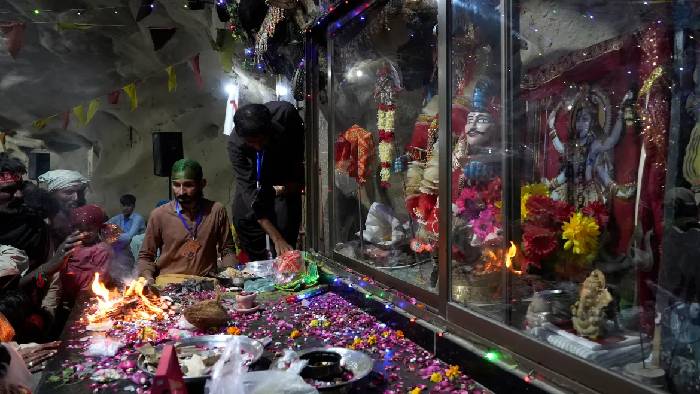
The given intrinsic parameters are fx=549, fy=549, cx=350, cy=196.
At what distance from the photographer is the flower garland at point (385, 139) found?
4.23 metres

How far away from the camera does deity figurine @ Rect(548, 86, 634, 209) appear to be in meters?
2.66

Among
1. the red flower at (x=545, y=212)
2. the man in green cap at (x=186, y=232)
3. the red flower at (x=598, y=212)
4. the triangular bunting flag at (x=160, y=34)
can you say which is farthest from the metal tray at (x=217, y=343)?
the triangular bunting flag at (x=160, y=34)

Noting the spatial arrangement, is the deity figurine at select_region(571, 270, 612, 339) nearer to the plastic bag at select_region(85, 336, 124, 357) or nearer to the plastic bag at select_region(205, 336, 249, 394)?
the plastic bag at select_region(205, 336, 249, 394)

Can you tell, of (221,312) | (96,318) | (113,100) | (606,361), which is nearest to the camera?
(606,361)

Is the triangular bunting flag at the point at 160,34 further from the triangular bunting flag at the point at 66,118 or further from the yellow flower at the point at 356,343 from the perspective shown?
the yellow flower at the point at 356,343

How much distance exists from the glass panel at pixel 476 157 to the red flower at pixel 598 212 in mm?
430

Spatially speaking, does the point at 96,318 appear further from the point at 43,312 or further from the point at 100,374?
the point at 43,312

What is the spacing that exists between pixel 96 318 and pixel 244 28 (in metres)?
3.30

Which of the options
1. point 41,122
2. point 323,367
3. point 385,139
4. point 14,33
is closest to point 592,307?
point 323,367

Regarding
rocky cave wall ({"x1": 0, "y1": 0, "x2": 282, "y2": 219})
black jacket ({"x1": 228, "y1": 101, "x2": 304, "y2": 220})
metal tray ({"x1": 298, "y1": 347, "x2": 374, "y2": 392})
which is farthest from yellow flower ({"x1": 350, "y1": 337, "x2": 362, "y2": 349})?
rocky cave wall ({"x1": 0, "y1": 0, "x2": 282, "y2": 219})

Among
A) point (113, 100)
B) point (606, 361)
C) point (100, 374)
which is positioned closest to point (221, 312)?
point (100, 374)

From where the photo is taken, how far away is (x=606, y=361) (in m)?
1.78

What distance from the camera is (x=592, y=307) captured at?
80.4 inches

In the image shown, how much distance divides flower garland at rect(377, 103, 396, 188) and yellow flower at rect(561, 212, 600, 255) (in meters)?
1.98
